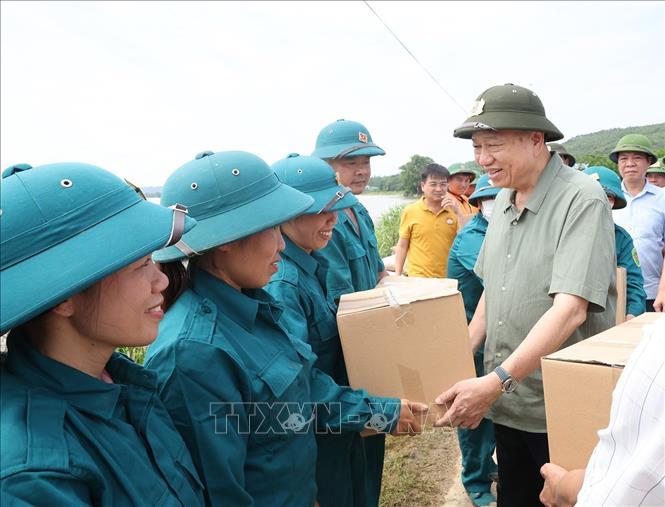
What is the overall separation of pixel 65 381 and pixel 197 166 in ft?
2.46

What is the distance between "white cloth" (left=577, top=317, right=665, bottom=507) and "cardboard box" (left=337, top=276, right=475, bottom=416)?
913 mm

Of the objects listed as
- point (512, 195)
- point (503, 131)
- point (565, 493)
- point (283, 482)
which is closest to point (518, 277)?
point (512, 195)

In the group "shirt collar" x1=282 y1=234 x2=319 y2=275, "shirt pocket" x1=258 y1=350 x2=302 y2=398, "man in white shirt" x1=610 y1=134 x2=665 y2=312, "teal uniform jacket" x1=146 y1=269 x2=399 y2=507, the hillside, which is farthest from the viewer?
the hillside

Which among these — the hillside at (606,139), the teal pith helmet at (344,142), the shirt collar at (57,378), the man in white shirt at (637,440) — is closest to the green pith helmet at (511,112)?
the man in white shirt at (637,440)

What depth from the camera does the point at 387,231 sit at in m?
12.1

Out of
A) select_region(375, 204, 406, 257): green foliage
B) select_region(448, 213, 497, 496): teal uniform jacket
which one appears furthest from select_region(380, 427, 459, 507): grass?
select_region(375, 204, 406, 257): green foliage

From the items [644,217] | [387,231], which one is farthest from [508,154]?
[387,231]

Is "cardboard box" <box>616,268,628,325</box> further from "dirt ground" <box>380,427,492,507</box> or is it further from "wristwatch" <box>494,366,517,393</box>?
"dirt ground" <box>380,427,492,507</box>

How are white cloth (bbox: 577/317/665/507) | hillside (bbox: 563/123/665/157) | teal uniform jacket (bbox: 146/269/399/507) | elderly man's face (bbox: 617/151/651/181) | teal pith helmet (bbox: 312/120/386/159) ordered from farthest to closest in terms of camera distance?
hillside (bbox: 563/123/665/157) < elderly man's face (bbox: 617/151/651/181) < teal pith helmet (bbox: 312/120/386/159) < teal uniform jacket (bbox: 146/269/399/507) < white cloth (bbox: 577/317/665/507)

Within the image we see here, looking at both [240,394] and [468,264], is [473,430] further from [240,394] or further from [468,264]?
[240,394]

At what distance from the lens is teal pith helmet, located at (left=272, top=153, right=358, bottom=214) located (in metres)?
2.11

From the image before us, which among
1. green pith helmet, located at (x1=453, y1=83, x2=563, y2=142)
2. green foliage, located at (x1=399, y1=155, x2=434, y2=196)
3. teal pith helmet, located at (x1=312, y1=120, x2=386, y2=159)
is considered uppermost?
green pith helmet, located at (x1=453, y1=83, x2=563, y2=142)

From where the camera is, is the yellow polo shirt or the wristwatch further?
the yellow polo shirt

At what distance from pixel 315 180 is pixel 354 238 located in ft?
2.25
